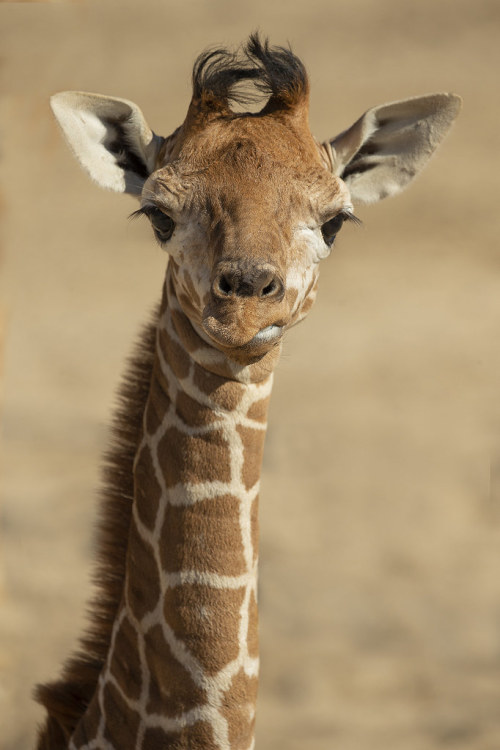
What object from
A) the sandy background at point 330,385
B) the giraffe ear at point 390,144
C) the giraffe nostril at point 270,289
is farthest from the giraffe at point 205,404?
the sandy background at point 330,385

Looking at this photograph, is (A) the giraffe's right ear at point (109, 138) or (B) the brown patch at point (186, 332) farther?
(A) the giraffe's right ear at point (109, 138)

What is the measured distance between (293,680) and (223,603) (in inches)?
201

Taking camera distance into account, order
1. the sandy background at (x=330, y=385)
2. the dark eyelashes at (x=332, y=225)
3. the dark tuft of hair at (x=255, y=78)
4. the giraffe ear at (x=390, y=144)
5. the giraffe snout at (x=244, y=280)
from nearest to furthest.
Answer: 1. the giraffe snout at (x=244, y=280)
2. the dark eyelashes at (x=332, y=225)
3. the dark tuft of hair at (x=255, y=78)
4. the giraffe ear at (x=390, y=144)
5. the sandy background at (x=330, y=385)

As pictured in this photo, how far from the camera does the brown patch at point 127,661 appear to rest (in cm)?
360

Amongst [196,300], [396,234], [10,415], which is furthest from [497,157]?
[196,300]

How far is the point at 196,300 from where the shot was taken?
3492 mm

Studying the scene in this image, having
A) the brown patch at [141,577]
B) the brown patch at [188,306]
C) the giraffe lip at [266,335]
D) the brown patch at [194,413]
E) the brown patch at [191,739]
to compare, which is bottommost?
the brown patch at [191,739]

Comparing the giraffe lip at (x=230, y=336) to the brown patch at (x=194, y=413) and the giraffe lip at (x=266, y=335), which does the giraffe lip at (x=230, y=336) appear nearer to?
the giraffe lip at (x=266, y=335)

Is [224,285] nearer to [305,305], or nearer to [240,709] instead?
[305,305]

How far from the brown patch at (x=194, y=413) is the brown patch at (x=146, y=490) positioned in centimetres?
26

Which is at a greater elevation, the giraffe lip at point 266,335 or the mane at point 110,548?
the giraffe lip at point 266,335

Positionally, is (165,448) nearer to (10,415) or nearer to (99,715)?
(99,715)

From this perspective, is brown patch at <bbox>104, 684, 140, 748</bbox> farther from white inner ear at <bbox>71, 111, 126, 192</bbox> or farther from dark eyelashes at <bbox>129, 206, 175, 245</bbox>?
white inner ear at <bbox>71, 111, 126, 192</bbox>

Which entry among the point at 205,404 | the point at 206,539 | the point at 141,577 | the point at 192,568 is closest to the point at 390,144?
the point at 205,404
